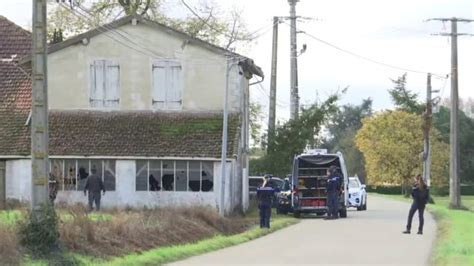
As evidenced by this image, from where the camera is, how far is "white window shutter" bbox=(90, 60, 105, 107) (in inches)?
1531

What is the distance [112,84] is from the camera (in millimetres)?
38969

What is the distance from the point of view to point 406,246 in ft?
75.1

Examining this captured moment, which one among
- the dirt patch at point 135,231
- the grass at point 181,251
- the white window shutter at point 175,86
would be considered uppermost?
the white window shutter at point 175,86

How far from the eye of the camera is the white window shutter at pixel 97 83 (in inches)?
1531

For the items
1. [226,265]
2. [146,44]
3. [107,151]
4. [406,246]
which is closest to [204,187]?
[107,151]

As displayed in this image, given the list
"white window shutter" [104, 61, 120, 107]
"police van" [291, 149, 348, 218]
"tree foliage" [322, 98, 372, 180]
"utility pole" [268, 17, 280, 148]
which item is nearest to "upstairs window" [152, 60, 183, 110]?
"white window shutter" [104, 61, 120, 107]

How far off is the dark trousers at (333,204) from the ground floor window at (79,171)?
878cm

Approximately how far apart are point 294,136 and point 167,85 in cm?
895

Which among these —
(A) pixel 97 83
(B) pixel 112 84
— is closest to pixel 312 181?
(B) pixel 112 84

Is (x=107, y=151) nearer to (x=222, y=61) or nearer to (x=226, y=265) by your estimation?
(x=222, y=61)

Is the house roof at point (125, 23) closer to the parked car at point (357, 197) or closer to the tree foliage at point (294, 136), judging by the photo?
the tree foliage at point (294, 136)

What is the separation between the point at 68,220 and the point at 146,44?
1898 cm

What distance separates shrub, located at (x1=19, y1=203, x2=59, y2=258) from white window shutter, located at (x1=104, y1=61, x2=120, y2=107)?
21.3m

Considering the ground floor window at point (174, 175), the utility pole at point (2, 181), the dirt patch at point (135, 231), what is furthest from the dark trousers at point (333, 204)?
the utility pole at point (2, 181)
